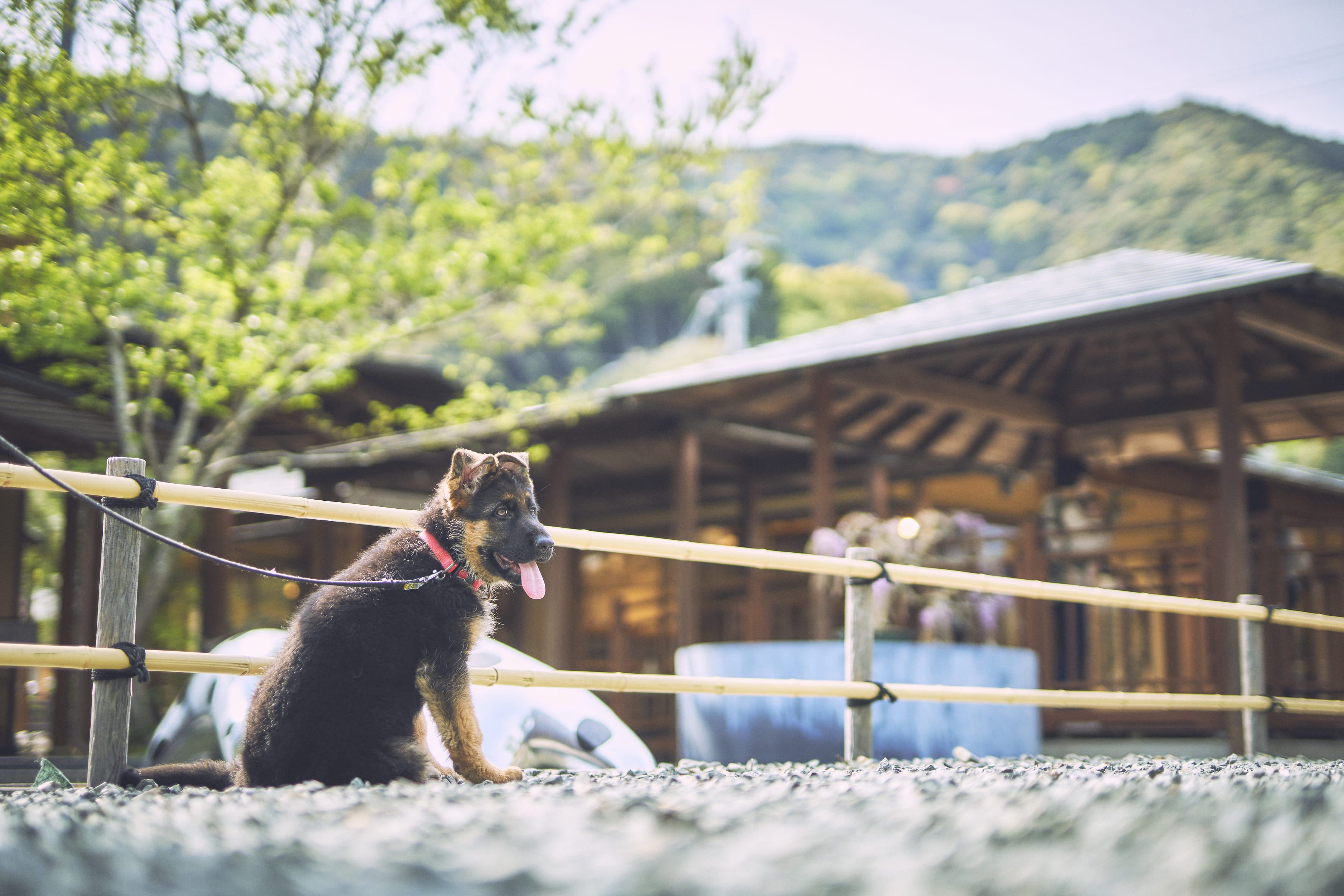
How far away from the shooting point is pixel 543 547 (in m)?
3.39

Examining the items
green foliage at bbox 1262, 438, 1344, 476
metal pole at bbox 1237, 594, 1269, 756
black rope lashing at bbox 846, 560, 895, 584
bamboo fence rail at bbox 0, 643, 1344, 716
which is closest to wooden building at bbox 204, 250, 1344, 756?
metal pole at bbox 1237, 594, 1269, 756

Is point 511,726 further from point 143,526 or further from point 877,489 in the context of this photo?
point 877,489

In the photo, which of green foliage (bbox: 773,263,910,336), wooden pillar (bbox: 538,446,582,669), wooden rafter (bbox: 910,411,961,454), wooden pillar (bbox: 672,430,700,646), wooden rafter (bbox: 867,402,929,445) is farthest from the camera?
green foliage (bbox: 773,263,910,336)

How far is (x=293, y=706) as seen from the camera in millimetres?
3072

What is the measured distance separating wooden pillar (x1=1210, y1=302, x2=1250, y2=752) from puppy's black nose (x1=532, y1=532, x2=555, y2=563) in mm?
5580

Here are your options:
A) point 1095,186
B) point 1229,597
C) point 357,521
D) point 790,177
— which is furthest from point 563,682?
point 790,177

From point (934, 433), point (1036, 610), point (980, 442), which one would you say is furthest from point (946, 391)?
point (980, 442)

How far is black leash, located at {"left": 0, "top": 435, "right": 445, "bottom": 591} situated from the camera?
10.4ft

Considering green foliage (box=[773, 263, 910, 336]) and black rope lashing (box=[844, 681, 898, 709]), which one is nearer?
black rope lashing (box=[844, 681, 898, 709])

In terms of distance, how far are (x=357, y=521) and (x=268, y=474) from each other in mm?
12396

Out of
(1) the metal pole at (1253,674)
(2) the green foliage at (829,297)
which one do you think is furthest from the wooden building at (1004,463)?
(2) the green foliage at (829,297)

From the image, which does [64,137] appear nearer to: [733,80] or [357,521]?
[357,521]

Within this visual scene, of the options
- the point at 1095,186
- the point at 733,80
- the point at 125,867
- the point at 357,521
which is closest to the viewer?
the point at 125,867

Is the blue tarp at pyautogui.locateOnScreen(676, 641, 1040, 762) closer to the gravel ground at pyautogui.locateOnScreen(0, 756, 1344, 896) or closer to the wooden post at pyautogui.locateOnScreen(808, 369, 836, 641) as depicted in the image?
the wooden post at pyautogui.locateOnScreen(808, 369, 836, 641)
